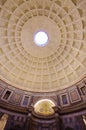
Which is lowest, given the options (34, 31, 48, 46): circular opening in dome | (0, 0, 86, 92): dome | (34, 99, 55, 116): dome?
(34, 99, 55, 116): dome

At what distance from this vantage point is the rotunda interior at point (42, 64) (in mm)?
20594

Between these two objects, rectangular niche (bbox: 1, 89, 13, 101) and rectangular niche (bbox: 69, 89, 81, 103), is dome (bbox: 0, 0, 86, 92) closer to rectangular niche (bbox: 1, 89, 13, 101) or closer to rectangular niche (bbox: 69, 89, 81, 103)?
rectangular niche (bbox: 69, 89, 81, 103)

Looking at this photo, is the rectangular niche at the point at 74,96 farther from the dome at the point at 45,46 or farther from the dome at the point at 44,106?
the dome at the point at 44,106

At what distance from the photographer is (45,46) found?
87.5ft

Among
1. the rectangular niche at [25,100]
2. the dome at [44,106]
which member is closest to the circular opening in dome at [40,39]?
the rectangular niche at [25,100]

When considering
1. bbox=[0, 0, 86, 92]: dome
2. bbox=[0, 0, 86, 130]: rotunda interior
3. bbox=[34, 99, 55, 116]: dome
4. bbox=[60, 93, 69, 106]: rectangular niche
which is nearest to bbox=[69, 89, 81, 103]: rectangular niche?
bbox=[0, 0, 86, 130]: rotunda interior

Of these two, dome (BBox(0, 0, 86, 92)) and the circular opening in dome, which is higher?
the circular opening in dome

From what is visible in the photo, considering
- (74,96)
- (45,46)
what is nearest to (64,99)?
(74,96)

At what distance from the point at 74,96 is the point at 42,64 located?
783cm

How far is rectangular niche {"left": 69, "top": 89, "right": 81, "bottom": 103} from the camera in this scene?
21923mm

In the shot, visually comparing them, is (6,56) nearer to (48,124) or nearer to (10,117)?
(10,117)

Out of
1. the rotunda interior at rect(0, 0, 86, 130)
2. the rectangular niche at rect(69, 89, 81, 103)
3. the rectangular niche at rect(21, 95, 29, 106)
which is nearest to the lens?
the rotunda interior at rect(0, 0, 86, 130)

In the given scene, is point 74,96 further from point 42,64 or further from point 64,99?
point 42,64

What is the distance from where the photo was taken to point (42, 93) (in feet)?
83.1
